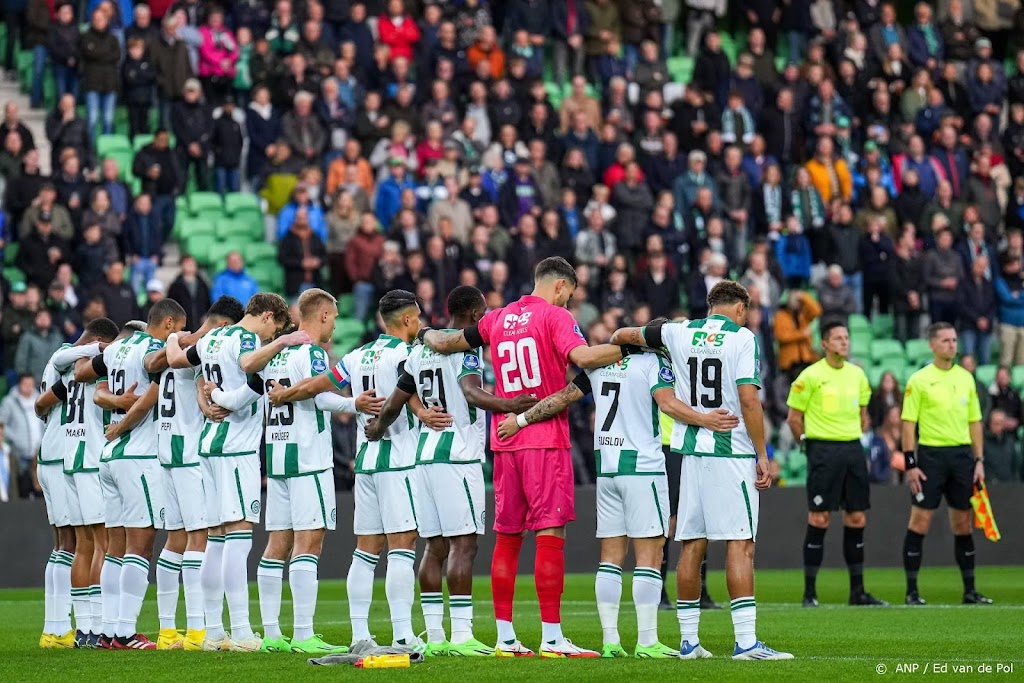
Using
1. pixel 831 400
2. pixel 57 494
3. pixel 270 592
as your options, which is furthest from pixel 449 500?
pixel 831 400

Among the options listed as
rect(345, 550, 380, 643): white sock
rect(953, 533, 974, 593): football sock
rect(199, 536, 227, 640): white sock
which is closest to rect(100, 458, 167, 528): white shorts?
rect(199, 536, 227, 640): white sock

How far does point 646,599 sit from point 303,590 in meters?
2.53

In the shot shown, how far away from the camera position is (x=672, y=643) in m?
13.2

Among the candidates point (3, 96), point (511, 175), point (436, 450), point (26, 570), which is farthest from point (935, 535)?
point (3, 96)

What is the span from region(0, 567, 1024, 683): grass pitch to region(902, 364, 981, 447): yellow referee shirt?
5.78 feet

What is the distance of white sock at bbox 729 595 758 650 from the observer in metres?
11.3

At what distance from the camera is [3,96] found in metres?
27.1

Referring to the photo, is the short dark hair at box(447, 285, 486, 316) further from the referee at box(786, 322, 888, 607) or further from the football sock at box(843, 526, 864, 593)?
the football sock at box(843, 526, 864, 593)

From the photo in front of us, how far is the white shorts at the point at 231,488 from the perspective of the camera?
41.0 ft

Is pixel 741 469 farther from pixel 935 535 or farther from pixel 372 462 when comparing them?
pixel 935 535

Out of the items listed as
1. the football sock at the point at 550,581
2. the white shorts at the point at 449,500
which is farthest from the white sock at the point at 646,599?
the white shorts at the point at 449,500

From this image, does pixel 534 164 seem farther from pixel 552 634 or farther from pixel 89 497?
pixel 552 634

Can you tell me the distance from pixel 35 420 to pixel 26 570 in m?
1.99

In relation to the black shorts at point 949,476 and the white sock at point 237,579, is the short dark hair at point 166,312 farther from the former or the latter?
the black shorts at point 949,476
